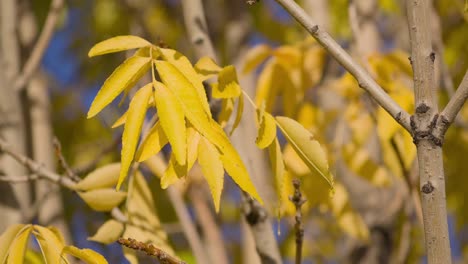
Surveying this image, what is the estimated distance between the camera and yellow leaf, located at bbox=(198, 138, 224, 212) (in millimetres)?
783

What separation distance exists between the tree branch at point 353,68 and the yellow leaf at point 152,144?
188 millimetres

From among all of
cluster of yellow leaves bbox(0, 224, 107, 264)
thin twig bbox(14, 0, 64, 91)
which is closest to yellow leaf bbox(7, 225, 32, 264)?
cluster of yellow leaves bbox(0, 224, 107, 264)

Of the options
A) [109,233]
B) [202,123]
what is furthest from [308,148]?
[109,233]

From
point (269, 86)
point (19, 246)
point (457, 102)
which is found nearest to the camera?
point (457, 102)

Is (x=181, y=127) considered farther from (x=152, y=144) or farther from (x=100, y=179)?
(x=100, y=179)

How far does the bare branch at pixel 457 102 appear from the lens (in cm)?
75

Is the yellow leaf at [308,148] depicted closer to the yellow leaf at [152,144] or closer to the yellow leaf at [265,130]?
the yellow leaf at [265,130]

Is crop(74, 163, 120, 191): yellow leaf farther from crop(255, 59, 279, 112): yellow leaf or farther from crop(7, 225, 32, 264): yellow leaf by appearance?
crop(255, 59, 279, 112): yellow leaf

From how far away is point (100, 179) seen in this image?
106 centimetres

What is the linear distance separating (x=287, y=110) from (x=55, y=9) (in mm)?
548

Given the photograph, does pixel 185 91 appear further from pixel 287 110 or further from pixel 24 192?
pixel 24 192

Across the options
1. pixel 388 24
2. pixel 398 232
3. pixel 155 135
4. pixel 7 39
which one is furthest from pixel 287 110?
pixel 388 24

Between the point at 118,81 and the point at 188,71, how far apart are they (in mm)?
75

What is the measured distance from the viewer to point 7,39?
62.8 inches
